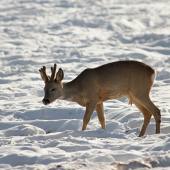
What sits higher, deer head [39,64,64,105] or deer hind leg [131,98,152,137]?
deer head [39,64,64,105]

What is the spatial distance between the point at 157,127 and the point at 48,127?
7.81 ft

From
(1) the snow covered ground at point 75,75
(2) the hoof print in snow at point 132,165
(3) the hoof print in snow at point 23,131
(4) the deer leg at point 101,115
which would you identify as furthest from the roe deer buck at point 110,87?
(2) the hoof print in snow at point 132,165

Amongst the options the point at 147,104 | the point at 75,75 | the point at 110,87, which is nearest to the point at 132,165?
the point at 147,104

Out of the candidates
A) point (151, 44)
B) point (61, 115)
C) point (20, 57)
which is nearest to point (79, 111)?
point (61, 115)

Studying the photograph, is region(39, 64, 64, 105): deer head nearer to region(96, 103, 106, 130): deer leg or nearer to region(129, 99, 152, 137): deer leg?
region(96, 103, 106, 130): deer leg

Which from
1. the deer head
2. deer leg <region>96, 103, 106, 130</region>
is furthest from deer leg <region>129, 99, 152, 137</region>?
the deer head

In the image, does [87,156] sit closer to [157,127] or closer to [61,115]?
[157,127]

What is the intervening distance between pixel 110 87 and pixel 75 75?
5097 millimetres

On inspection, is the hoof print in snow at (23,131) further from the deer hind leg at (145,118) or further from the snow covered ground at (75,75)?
the deer hind leg at (145,118)

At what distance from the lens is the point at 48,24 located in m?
18.7

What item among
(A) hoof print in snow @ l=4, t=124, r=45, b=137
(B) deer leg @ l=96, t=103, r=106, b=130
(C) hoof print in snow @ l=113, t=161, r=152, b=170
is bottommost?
(A) hoof print in snow @ l=4, t=124, r=45, b=137

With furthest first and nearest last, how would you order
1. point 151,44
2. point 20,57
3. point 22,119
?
point 151,44 → point 20,57 → point 22,119

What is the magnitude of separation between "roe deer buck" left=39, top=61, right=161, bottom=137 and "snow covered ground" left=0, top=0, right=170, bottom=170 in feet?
1.51

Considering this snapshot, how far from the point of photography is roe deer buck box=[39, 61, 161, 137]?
6.86 m
